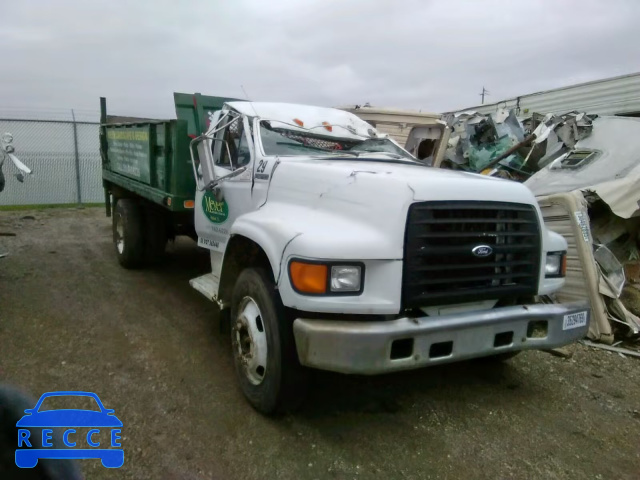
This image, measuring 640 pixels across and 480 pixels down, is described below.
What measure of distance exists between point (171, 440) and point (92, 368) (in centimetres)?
129

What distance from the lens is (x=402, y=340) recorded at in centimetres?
278

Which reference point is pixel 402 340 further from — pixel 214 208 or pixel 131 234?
pixel 131 234

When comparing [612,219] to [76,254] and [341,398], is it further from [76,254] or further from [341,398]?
[76,254]

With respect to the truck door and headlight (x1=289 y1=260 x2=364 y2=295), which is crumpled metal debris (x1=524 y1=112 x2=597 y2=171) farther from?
headlight (x1=289 y1=260 x2=364 y2=295)

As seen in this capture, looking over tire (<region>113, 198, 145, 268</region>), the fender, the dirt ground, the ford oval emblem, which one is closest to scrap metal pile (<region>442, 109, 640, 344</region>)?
the dirt ground

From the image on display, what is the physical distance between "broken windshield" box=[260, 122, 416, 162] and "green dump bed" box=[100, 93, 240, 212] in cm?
129

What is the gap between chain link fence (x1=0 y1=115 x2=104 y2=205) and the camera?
543 inches

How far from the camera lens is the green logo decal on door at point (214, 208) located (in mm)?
4457

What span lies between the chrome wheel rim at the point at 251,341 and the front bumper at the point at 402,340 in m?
0.50

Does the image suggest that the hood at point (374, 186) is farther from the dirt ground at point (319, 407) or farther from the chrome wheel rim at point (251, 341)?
the dirt ground at point (319, 407)

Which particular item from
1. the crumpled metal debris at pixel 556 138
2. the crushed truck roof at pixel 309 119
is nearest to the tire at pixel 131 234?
the crushed truck roof at pixel 309 119

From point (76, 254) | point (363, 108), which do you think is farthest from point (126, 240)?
point (363, 108)

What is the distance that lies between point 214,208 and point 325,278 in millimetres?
2183

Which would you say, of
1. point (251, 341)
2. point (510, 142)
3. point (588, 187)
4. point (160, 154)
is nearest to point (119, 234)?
point (160, 154)
